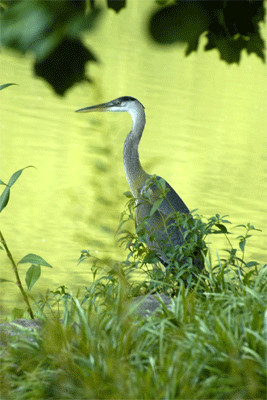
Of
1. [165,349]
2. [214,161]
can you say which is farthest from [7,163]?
[165,349]

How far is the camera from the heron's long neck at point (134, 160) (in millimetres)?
3977

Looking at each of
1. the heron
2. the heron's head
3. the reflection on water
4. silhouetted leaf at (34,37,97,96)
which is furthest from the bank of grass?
the heron's head

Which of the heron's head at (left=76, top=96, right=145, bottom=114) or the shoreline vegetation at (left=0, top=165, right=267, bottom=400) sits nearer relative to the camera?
the shoreline vegetation at (left=0, top=165, right=267, bottom=400)

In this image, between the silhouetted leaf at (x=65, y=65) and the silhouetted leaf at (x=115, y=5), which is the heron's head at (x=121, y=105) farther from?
the silhouetted leaf at (x=65, y=65)

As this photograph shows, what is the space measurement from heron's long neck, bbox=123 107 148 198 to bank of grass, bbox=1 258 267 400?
184cm

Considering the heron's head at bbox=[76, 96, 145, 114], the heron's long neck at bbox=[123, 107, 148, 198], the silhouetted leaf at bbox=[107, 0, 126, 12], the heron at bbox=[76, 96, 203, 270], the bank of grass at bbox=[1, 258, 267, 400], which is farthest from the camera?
the heron's head at bbox=[76, 96, 145, 114]

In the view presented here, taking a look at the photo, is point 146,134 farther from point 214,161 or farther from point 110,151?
point 110,151

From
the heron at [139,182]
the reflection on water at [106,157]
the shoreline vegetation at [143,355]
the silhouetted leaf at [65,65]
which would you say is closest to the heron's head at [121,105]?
the heron at [139,182]

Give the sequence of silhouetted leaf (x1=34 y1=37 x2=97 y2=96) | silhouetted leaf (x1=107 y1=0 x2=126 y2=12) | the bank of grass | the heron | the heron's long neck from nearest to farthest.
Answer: silhouetted leaf (x1=34 y1=37 x2=97 y2=96)
silhouetted leaf (x1=107 y1=0 x2=126 y2=12)
the bank of grass
the heron
the heron's long neck

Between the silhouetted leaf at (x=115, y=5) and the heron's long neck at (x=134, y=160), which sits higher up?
the silhouetted leaf at (x=115, y=5)

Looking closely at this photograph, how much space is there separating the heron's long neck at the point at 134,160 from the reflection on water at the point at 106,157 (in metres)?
0.12

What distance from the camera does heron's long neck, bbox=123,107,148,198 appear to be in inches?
157

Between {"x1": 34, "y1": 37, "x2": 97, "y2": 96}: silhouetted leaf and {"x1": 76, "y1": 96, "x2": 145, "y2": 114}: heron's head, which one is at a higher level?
{"x1": 34, "y1": 37, "x2": 97, "y2": 96}: silhouetted leaf

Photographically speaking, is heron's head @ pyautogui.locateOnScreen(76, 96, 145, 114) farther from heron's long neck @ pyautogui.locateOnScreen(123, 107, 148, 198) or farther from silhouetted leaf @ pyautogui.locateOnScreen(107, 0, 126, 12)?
silhouetted leaf @ pyautogui.locateOnScreen(107, 0, 126, 12)
